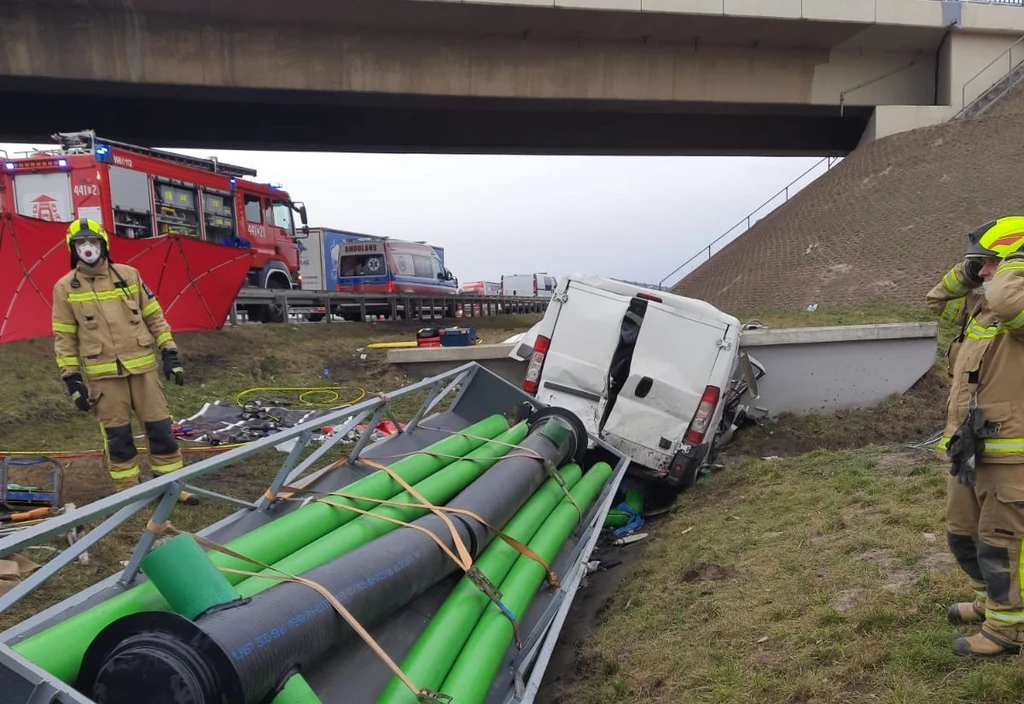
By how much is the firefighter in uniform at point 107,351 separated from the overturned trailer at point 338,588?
1972 mm

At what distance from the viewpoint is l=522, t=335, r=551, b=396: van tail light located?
20.4 feet

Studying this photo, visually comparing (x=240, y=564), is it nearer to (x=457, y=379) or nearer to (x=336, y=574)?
(x=336, y=574)

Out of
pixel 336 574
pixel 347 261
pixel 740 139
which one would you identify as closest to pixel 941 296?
pixel 336 574

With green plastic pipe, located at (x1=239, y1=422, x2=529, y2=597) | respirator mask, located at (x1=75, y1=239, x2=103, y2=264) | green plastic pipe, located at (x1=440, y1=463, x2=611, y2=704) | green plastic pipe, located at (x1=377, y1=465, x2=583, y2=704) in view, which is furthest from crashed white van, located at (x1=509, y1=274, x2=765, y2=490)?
respirator mask, located at (x1=75, y1=239, x2=103, y2=264)

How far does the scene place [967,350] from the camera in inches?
116

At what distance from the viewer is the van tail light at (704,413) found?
5645mm

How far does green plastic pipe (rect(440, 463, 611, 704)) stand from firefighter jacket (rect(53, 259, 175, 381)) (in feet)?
10.7

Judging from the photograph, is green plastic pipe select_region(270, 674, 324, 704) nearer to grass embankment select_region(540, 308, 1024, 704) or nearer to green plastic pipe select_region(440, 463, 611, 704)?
green plastic pipe select_region(440, 463, 611, 704)

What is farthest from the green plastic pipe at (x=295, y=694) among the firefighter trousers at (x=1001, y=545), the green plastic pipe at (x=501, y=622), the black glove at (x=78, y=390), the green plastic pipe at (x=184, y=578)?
the black glove at (x=78, y=390)

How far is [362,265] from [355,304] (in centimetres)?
609

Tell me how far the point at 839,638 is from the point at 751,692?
20.9 inches

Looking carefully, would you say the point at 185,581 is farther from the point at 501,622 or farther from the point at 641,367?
the point at 641,367

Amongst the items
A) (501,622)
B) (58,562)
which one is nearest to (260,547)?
(58,562)

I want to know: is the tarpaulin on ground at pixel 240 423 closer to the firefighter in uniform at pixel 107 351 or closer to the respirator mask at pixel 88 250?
the firefighter in uniform at pixel 107 351
